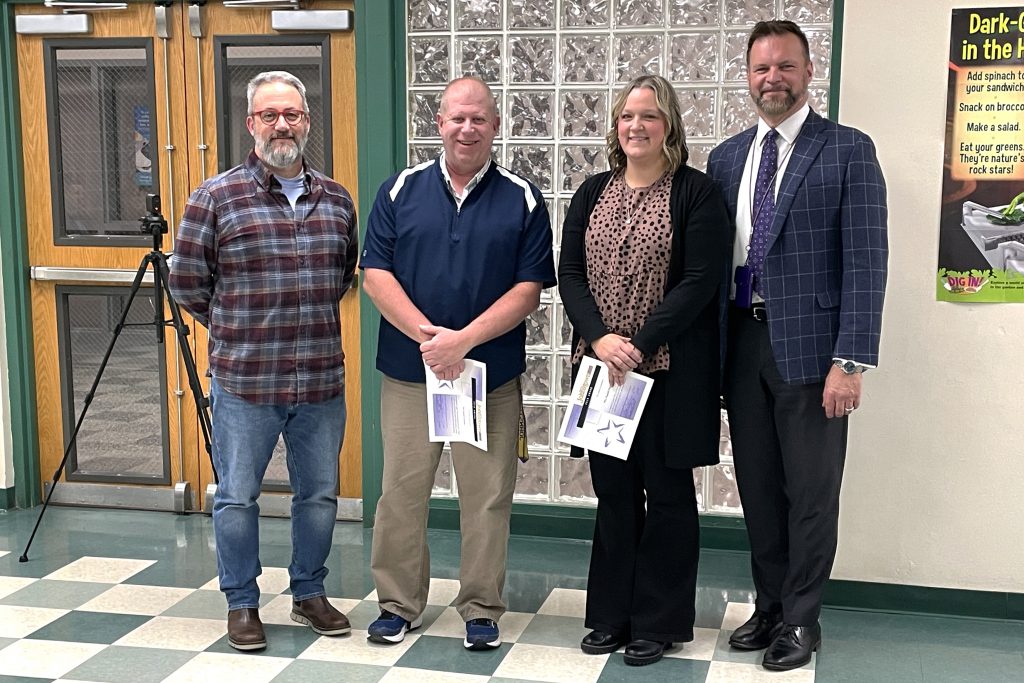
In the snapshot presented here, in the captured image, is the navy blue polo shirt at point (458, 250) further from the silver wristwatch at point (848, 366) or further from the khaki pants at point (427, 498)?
the silver wristwatch at point (848, 366)

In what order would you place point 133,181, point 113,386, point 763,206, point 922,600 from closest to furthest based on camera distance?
point 763,206
point 922,600
point 133,181
point 113,386

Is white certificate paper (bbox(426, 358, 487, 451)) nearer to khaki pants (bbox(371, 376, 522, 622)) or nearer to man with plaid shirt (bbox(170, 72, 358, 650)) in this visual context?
khaki pants (bbox(371, 376, 522, 622))

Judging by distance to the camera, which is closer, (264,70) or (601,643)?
(601,643)

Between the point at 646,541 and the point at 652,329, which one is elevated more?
the point at 652,329

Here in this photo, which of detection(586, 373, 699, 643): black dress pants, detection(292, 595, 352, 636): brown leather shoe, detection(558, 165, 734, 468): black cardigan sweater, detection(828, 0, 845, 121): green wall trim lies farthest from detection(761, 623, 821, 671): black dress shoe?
detection(828, 0, 845, 121): green wall trim

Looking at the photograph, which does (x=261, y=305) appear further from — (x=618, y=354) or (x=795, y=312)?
(x=795, y=312)

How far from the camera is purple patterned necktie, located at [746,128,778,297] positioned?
287cm

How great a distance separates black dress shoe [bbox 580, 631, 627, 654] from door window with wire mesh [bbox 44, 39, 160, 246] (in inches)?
93.9

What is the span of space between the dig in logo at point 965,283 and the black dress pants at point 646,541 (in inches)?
38.4

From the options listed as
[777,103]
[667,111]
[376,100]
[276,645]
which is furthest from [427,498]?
[376,100]

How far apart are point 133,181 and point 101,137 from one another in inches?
8.4

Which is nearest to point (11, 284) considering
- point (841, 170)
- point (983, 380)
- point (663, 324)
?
point (663, 324)

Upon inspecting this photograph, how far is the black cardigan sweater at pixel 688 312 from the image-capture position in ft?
9.12

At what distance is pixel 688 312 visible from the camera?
9.10 ft
